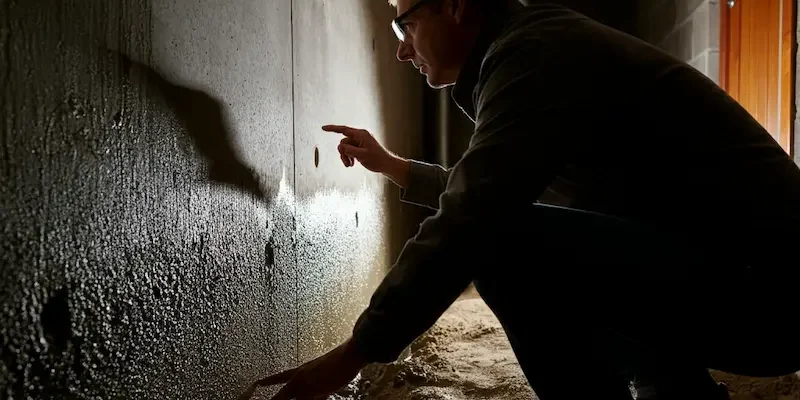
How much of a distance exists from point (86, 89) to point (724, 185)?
88 cm

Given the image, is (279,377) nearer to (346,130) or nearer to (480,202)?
(480,202)

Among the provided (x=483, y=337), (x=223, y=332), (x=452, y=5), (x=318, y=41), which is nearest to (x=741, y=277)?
(x=452, y=5)

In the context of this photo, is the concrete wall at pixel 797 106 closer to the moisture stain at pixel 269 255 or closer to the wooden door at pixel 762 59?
the wooden door at pixel 762 59

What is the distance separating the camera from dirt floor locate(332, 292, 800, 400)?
157cm

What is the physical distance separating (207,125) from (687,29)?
2.54m

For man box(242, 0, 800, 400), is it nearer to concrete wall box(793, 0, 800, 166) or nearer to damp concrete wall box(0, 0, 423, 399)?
damp concrete wall box(0, 0, 423, 399)

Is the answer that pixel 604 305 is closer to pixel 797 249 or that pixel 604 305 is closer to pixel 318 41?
pixel 797 249

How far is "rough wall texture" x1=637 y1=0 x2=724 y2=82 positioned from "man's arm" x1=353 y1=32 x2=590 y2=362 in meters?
2.01

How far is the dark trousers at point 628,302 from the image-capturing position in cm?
86

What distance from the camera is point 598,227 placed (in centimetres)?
97

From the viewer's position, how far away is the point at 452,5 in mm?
1131

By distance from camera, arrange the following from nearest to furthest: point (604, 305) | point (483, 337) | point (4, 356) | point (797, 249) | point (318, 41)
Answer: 1. point (4, 356)
2. point (797, 249)
3. point (604, 305)
4. point (318, 41)
5. point (483, 337)

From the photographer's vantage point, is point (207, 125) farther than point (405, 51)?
No

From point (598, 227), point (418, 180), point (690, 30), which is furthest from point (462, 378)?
point (690, 30)
